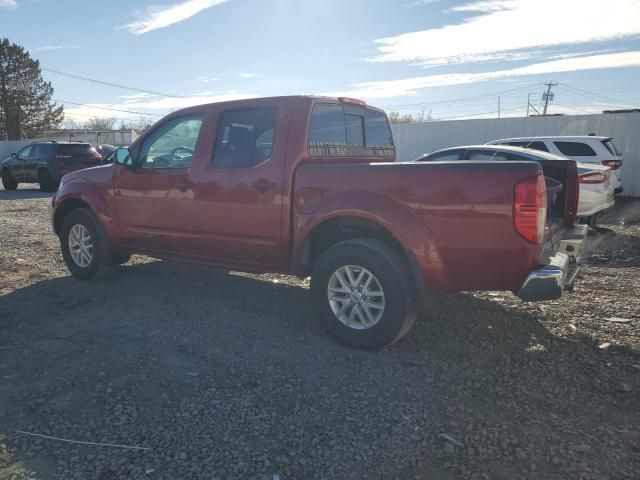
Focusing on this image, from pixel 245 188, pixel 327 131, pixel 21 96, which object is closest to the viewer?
pixel 245 188

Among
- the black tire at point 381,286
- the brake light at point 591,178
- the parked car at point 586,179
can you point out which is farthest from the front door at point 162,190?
the brake light at point 591,178

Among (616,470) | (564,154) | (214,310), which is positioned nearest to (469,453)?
(616,470)

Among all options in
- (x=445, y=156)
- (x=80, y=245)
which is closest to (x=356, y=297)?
(x=80, y=245)

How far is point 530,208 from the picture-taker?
338 cm

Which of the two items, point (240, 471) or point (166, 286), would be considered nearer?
point (240, 471)

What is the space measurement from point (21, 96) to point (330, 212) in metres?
56.3

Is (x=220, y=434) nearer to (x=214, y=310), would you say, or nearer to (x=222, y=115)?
(x=214, y=310)

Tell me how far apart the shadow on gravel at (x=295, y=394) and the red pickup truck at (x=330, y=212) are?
0.54 metres

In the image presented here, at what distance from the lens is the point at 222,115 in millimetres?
4910

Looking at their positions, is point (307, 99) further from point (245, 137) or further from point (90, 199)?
point (90, 199)

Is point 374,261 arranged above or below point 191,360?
above

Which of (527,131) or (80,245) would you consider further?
(527,131)

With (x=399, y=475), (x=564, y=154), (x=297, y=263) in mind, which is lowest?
(x=399, y=475)

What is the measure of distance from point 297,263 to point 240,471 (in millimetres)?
2058
